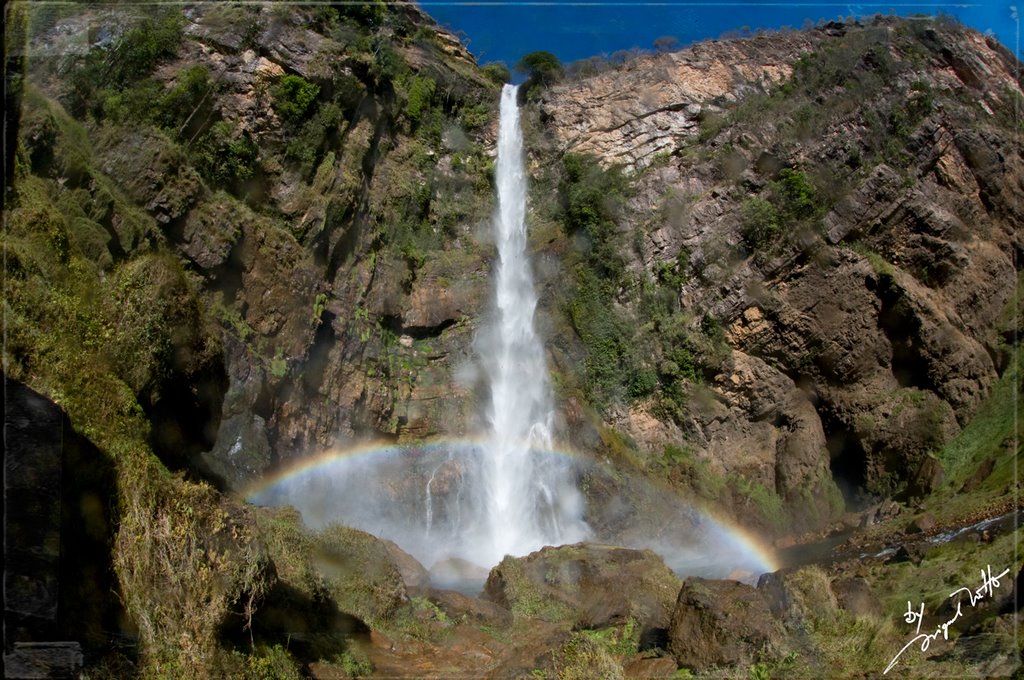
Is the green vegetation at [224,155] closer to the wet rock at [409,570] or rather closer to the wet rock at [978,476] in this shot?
the wet rock at [409,570]

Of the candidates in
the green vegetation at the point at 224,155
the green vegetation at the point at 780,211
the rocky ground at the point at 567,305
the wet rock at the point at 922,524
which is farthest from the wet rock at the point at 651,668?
the green vegetation at the point at 780,211

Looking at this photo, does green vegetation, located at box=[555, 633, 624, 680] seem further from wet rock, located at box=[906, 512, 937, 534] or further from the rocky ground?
wet rock, located at box=[906, 512, 937, 534]

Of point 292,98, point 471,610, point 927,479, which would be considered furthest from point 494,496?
point 292,98

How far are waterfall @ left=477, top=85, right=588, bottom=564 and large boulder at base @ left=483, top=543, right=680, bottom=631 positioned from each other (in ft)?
23.9

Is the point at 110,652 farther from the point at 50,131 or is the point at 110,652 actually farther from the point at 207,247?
the point at 207,247

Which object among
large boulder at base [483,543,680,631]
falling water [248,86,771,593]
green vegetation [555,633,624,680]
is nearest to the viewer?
green vegetation [555,633,624,680]

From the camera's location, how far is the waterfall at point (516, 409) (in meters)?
25.3

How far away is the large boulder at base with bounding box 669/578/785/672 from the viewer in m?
9.14

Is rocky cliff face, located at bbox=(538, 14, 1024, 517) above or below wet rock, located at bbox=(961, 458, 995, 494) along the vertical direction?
above

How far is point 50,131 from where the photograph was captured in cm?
1641

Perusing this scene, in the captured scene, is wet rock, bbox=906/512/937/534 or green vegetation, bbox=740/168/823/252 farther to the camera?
green vegetation, bbox=740/168/823/252

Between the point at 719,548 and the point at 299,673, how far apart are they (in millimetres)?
19248

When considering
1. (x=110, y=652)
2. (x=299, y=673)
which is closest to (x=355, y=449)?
(x=299, y=673)
